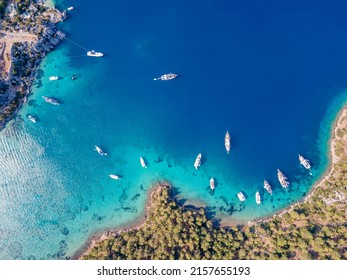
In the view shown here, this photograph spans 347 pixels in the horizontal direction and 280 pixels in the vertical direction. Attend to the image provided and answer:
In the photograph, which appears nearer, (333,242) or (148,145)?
(333,242)

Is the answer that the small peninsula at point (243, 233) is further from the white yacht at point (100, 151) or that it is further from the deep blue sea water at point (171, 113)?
the white yacht at point (100, 151)

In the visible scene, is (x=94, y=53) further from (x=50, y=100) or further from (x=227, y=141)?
(x=227, y=141)

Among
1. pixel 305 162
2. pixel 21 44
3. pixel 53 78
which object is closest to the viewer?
pixel 21 44

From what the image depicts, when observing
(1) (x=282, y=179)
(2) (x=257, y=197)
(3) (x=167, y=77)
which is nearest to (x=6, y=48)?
(3) (x=167, y=77)

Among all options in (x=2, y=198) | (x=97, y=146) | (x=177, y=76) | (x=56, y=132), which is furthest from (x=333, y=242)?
(x=2, y=198)

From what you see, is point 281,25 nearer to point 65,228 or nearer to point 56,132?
point 56,132

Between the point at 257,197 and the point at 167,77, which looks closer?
the point at 257,197

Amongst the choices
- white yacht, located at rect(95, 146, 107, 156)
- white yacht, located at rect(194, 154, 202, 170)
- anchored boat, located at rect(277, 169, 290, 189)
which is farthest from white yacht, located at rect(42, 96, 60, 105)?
anchored boat, located at rect(277, 169, 290, 189)

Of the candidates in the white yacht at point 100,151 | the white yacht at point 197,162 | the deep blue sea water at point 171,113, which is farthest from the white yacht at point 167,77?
the white yacht at point 100,151
